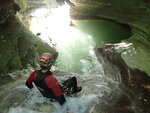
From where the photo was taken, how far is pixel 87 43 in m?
8.45

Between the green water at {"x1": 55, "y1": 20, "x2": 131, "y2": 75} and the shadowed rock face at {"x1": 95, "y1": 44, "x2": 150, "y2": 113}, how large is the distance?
73 cm

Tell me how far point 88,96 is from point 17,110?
1.97 meters

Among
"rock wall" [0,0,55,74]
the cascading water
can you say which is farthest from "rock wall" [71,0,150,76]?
"rock wall" [0,0,55,74]

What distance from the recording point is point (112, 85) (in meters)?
4.83

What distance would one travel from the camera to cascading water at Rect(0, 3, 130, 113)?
10.8 ft

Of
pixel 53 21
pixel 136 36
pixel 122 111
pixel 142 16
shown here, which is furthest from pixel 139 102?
pixel 53 21

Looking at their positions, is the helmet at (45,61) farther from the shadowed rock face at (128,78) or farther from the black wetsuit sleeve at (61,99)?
the shadowed rock face at (128,78)

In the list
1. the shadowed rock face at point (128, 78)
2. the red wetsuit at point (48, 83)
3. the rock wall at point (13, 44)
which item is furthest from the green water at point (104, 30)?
the red wetsuit at point (48, 83)

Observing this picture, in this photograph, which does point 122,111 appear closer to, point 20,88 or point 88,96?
point 88,96

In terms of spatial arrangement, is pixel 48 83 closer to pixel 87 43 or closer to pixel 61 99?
pixel 61 99

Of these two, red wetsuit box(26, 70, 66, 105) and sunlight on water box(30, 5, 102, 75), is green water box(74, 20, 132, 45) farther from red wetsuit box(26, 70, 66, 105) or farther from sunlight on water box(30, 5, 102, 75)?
red wetsuit box(26, 70, 66, 105)

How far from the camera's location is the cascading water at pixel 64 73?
10.8 feet

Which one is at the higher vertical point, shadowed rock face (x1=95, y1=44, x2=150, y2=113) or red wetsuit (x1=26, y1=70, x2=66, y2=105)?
red wetsuit (x1=26, y1=70, x2=66, y2=105)

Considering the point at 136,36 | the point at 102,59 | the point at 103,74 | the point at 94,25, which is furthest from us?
the point at 94,25
